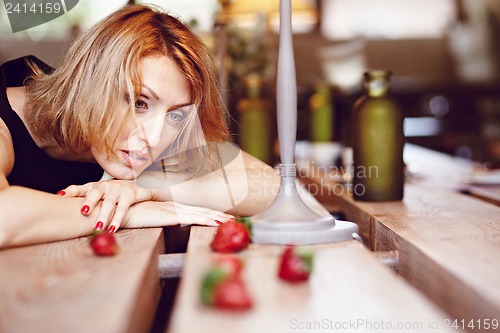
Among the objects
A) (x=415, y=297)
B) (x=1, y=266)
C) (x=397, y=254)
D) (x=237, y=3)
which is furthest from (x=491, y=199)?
(x=237, y=3)

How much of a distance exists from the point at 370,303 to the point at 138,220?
2.09 ft

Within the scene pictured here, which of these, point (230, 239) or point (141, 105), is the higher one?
point (141, 105)

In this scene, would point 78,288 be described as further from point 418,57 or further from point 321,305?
point 418,57

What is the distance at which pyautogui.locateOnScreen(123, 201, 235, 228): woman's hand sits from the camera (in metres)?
1.18

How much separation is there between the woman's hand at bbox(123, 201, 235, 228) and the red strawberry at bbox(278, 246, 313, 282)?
49cm

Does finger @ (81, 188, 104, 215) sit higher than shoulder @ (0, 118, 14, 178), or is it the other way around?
shoulder @ (0, 118, 14, 178)

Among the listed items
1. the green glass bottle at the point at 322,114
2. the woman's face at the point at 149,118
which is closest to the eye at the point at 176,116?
the woman's face at the point at 149,118

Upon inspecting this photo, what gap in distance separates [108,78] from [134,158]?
0.18 meters

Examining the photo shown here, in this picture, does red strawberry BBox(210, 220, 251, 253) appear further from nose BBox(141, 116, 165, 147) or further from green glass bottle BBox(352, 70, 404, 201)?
green glass bottle BBox(352, 70, 404, 201)

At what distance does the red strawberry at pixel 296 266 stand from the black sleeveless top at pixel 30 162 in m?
0.92

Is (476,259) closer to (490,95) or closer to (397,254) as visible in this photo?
(397,254)

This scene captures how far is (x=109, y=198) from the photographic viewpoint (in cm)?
115

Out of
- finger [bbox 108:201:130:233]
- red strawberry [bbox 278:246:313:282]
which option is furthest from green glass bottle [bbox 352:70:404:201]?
red strawberry [bbox 278:246:313:282]

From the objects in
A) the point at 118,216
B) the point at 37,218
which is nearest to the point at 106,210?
the point at 118,216
